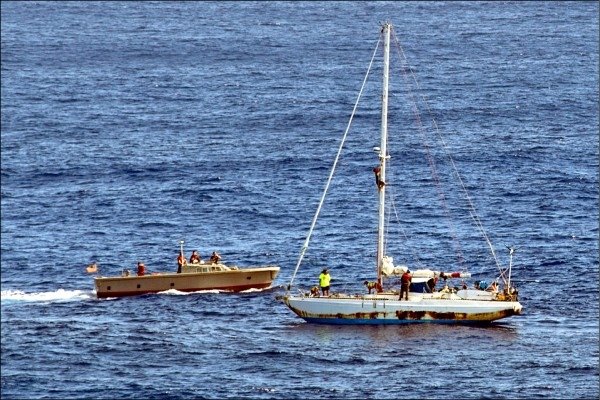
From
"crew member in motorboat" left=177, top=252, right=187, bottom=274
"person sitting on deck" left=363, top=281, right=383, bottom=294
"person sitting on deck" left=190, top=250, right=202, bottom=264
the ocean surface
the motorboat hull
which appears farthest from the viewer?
"person sitting on deck" left=190, top=250, right=202, bottom=264

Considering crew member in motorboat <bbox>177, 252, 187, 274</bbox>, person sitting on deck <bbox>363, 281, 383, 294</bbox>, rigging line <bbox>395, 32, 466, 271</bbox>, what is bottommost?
person sitting on deck <bbox>363, 281, 383, 294</bbox>

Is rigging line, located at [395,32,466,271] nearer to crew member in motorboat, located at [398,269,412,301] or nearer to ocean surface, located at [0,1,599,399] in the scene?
ocean surface, located at [0,1,599,399]

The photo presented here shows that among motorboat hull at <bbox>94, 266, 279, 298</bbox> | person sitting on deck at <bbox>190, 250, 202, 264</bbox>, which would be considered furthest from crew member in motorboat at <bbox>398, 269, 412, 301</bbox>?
person sitting on deck at <bbox>190, 250, 202, 264</bbox>

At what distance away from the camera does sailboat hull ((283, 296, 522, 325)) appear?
11181 centimetres

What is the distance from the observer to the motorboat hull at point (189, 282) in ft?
401

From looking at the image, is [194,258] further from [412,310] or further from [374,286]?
[412,310]

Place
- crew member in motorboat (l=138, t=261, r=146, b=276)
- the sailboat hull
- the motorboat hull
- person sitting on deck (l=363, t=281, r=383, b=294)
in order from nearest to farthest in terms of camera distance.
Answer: the sailboat hull < person sitting on deck (l=363, t=281, r=383, b=294) < the motorboat hull < crew member in motorboat (l=138, t=261, r=146, b=276)

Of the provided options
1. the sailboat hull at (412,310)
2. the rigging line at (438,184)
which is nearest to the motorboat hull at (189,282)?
the sailboat hull at (412,310)

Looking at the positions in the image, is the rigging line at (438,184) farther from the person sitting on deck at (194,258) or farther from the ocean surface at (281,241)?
the person sitting on deck at (194,258)

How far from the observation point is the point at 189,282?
12350 centimetres

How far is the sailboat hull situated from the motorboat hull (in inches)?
456

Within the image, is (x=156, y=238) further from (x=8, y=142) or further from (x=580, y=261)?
(x=8, y=142)

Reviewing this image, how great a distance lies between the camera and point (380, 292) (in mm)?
114062

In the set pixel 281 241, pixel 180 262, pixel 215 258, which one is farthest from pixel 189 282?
pixel 281 241
